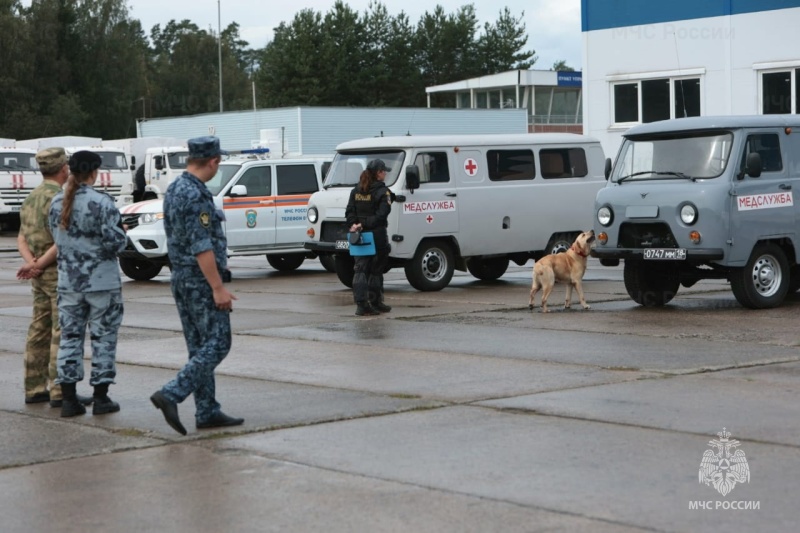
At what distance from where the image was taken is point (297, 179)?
22312 mm

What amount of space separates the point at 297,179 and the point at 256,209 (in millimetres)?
1036

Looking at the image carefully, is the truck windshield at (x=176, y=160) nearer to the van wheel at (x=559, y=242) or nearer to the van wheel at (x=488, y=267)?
the van wheel at (x=488, y=267)

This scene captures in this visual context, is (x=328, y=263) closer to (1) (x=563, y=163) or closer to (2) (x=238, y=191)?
(2) (x=238, y=191)

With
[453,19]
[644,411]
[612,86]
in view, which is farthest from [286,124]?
[453,19]

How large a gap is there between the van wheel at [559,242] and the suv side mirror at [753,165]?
5.38 meters

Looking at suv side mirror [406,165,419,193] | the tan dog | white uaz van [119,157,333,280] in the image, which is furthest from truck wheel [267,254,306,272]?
the tan dog

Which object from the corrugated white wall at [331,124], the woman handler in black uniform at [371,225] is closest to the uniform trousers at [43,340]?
the woman handler in black uniform at [371,225]

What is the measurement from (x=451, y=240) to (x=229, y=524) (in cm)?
1267

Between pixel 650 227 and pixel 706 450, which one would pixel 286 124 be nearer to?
pixel 650 227

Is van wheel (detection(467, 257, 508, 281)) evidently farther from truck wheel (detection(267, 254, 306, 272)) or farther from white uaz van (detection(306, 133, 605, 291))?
truck wheel (detection(267, 254, 306, 272))

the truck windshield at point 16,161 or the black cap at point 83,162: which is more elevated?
the truck windshield at point 16,161

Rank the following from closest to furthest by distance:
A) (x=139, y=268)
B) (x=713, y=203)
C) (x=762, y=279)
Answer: (x=713, y=203) < (x=762, y=279) < (x=139, y=268)

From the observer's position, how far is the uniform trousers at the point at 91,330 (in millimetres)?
8484

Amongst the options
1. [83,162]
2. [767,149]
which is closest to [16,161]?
[767,149]
